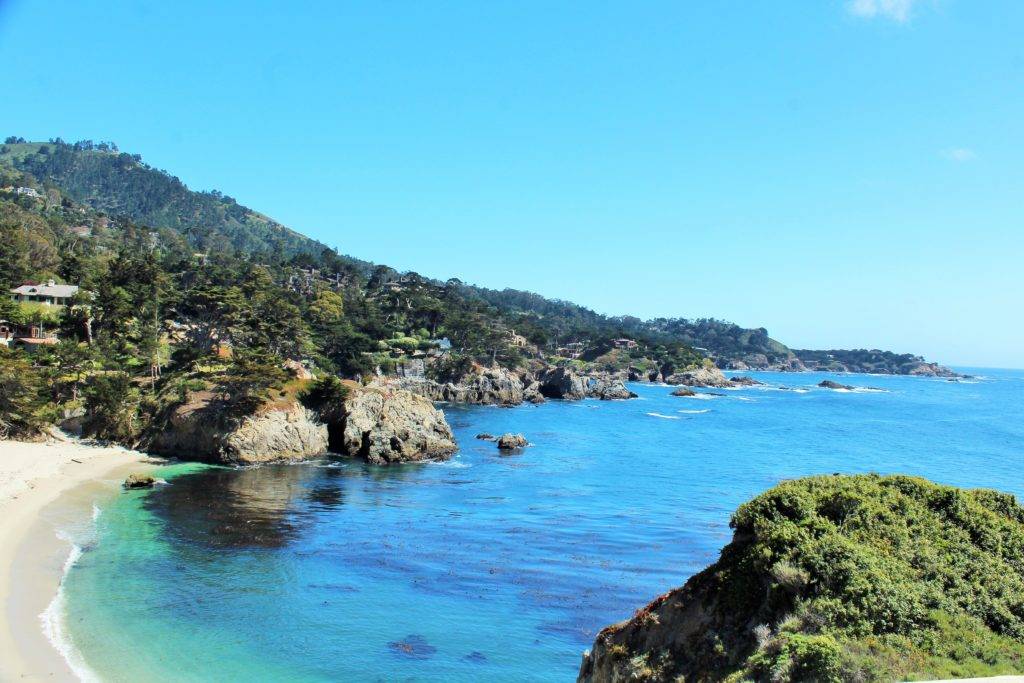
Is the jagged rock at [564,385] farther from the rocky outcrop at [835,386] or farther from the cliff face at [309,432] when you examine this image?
the rocky outcrop at [835,386]

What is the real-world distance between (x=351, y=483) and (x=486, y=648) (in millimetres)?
24956

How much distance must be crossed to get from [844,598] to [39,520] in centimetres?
3225

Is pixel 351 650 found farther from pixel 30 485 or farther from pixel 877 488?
pixel 30 485

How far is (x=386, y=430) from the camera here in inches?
2026

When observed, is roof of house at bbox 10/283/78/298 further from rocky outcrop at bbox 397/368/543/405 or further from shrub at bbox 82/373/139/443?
rocky outcrop at bbox 397/368/543/405

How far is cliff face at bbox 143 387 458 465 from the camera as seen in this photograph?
152ft

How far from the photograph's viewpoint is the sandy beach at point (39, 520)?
679 inches

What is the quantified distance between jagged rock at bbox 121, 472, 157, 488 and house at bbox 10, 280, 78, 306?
45.0 meters

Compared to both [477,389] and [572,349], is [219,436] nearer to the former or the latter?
[477,389]

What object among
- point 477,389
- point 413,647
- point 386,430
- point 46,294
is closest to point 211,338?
point 46,294

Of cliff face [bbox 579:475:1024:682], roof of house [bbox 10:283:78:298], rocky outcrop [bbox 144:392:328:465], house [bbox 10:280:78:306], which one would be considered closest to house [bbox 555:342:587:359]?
roof of house [bbox 10:283:78:298]

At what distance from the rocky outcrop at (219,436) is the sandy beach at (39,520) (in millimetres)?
2362

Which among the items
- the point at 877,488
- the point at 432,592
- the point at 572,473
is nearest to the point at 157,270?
the point at 572,473

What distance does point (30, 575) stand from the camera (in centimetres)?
2277
